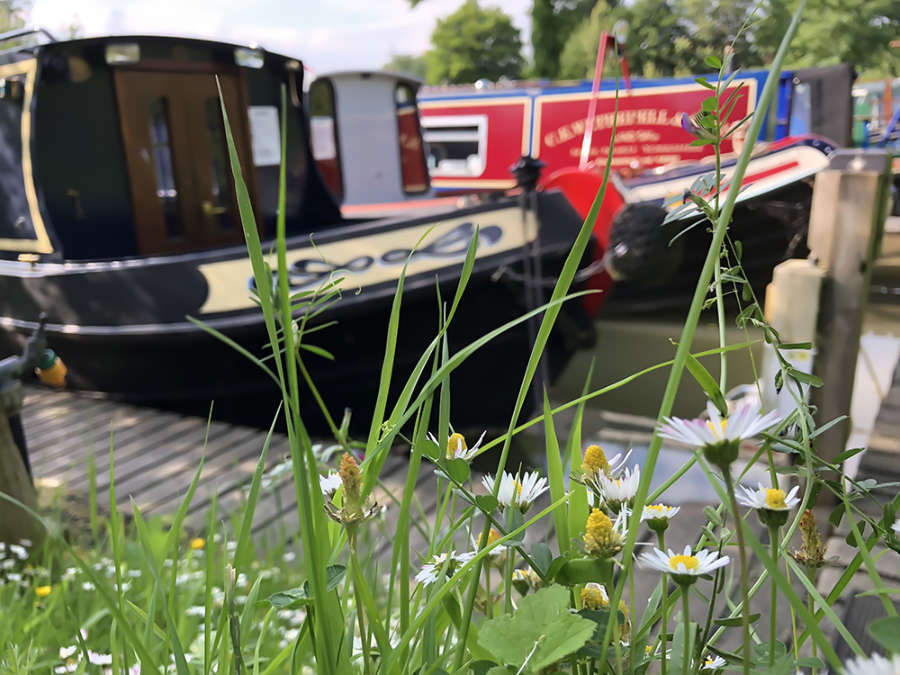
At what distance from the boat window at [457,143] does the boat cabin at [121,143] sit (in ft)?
14.5

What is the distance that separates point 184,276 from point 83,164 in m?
1.01

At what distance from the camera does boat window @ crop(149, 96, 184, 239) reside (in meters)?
4.48

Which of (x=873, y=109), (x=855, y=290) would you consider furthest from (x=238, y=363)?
(x=873, y=109)

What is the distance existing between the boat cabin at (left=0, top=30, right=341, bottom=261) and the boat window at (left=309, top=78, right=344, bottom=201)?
3.19 ft

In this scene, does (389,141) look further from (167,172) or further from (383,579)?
(383,579)

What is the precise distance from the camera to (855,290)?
2273 mm

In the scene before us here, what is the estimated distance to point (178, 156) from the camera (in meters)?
4.59

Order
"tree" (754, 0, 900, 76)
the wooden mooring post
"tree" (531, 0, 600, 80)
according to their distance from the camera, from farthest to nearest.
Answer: "tree" (531, 0, 600, 80) → "tree" (754, 0, 900, 76) → the wooden mooring post

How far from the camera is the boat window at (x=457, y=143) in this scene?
9.22 metres

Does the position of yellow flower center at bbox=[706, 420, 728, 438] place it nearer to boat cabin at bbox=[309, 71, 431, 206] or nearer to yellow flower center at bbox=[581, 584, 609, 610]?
yellow flower center at bbox=[581, 584, 609, 610]

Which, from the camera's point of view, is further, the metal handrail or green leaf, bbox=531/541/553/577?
the metal handrail

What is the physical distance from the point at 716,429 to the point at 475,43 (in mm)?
41670

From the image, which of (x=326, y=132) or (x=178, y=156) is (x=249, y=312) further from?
(x=326, y=132)

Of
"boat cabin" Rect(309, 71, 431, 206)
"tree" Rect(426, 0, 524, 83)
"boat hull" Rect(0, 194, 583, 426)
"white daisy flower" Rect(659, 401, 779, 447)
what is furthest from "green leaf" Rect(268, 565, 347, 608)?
"tree" Rect(426, 0, 524, 83)
